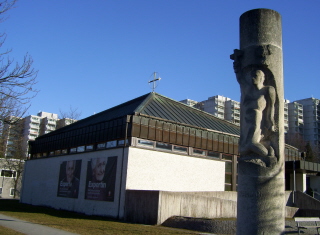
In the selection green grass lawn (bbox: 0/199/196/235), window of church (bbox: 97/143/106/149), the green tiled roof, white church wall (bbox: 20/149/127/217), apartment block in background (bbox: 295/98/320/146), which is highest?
apartment block in background (bbox: 295/98/320/146)

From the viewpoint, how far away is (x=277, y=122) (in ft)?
27.1

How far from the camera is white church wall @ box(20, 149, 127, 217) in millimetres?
21672

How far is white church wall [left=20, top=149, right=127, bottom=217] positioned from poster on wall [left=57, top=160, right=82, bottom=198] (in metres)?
0.33

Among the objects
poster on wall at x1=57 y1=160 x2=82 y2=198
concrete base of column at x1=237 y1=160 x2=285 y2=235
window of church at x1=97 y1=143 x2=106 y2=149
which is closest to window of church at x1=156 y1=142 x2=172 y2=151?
window of church at x1=97 y1=143 x2=106 y2=149

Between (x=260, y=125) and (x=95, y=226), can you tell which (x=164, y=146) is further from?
(x=260, y=125)

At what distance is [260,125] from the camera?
8.26m

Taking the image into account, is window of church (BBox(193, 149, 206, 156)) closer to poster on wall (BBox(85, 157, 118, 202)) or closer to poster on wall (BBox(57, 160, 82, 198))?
poster on wall (BBox(85, 157, 118, 202))

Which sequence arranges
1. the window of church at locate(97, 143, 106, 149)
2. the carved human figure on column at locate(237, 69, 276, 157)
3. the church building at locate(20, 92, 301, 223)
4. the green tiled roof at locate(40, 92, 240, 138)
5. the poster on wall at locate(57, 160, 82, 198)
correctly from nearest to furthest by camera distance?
the carved human figure on column at locate(237, 69, 276, 157)
the church building at locate(20, 92, 301, 223)
the window of church at locate(97, 143, 106, 149)
the green tiled roof at locate(40, 92, 240, 138)
the poster on wall at locate(57, 160, 82, 198)

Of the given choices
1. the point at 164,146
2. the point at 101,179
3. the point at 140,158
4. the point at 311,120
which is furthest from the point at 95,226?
A: the point at 311,120

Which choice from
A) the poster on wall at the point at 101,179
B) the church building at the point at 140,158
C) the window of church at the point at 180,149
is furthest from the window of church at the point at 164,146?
the poster on wall at the point at 101,179

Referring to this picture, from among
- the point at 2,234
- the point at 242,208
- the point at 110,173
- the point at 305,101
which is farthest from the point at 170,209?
the point at 305,101

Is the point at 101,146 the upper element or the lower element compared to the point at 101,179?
upper

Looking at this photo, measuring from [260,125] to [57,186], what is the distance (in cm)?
2391

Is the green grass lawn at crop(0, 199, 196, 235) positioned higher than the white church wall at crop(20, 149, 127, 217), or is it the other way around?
the white church wall at crop(20, 149, 127, 217)
